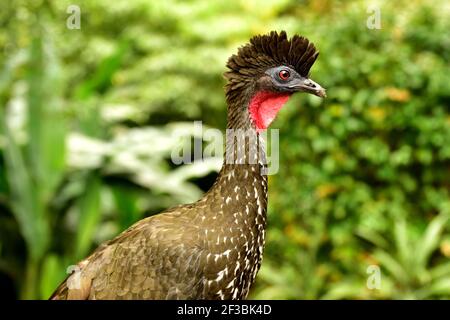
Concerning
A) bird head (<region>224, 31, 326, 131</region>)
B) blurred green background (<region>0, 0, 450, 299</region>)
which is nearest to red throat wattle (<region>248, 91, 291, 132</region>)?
bird head (<region>224, 31, 326, 131</region>)

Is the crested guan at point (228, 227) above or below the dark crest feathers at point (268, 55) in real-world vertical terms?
below

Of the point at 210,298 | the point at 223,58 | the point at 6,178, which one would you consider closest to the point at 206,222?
the point at 210,298

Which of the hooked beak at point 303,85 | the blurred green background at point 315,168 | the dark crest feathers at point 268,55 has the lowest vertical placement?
the hooked beak at point 303,85

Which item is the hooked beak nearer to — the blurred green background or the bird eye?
the bird eye

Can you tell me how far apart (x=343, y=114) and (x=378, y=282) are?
1.42m

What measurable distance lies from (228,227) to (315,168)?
154 inches

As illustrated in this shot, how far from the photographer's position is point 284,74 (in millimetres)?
1942

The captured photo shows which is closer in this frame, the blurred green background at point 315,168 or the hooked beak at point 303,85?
the hooked beak at point 303,85

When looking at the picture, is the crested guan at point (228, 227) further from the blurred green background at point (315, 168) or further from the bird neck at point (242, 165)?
the blurred green background at point (315, 168)

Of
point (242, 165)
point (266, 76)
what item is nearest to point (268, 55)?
point (266, 76)

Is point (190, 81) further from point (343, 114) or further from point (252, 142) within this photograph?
point (252, 142)

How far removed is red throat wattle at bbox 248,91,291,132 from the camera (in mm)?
1955

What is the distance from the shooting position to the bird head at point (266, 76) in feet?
6.32

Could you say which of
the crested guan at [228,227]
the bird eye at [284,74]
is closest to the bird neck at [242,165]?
the crested guan at [228,227]
